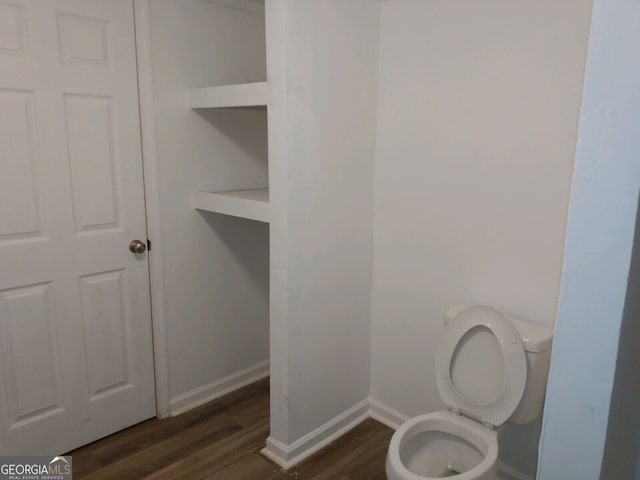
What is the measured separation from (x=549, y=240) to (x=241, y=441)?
5.50ft

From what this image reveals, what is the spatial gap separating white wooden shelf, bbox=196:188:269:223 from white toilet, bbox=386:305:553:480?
3.04ft

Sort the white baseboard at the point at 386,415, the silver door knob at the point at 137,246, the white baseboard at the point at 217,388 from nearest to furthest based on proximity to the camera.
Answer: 1. the silver door knob at the point at 137,246
2. the white baseboard at the point at 386,415
3. the white baseboard at the point at 217,388

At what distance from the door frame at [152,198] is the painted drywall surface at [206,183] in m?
0.04

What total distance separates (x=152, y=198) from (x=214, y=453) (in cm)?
124

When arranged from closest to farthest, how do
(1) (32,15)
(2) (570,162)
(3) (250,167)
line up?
(2) (570,162), (1) (32,15), (3) (250,167)

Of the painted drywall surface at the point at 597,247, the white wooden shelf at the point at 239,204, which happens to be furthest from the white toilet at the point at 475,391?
the painted drywall surface at the point at 597,247

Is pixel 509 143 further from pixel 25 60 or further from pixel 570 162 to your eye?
pixel 25 60

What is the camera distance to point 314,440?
234cm

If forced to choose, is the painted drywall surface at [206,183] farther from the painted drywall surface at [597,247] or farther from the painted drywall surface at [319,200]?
the painted drywall surface at [597,247]

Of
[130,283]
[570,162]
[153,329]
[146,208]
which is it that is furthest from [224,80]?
[570,162]

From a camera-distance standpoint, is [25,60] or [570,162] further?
[25,60]

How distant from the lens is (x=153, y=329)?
2.49 meters

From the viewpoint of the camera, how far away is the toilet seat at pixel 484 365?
69.7 inches

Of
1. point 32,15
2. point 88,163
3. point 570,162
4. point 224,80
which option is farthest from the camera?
point 224,80
